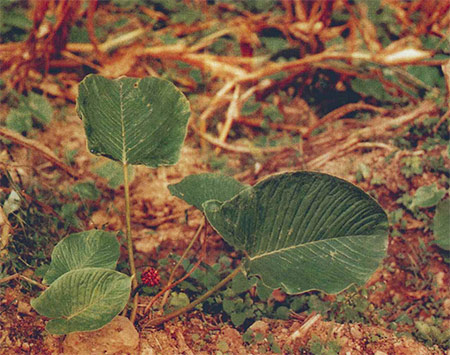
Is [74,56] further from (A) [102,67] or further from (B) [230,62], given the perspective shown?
(B) [230,62]

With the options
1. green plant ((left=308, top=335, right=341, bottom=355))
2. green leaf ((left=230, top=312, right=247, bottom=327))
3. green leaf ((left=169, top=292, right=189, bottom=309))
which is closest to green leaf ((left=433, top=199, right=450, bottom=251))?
green plant ((left=308, top=335, right=341, bottom=355))

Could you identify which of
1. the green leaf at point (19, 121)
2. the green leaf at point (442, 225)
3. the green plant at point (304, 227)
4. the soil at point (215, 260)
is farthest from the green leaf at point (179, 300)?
the green leaf at point (19, 121)

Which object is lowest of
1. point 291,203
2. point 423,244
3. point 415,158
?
point 423,244

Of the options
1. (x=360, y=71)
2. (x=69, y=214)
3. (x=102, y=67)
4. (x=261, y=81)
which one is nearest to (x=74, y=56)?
(x=102, y=67)

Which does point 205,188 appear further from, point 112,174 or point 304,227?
point 112,174

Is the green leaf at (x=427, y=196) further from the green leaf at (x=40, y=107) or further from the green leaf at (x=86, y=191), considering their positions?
the green leaf at (x=40, y=107)

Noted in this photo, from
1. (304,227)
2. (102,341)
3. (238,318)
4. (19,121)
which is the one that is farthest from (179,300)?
(19,121)

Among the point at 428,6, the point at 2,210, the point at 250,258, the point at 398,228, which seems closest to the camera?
the point at 250,258
